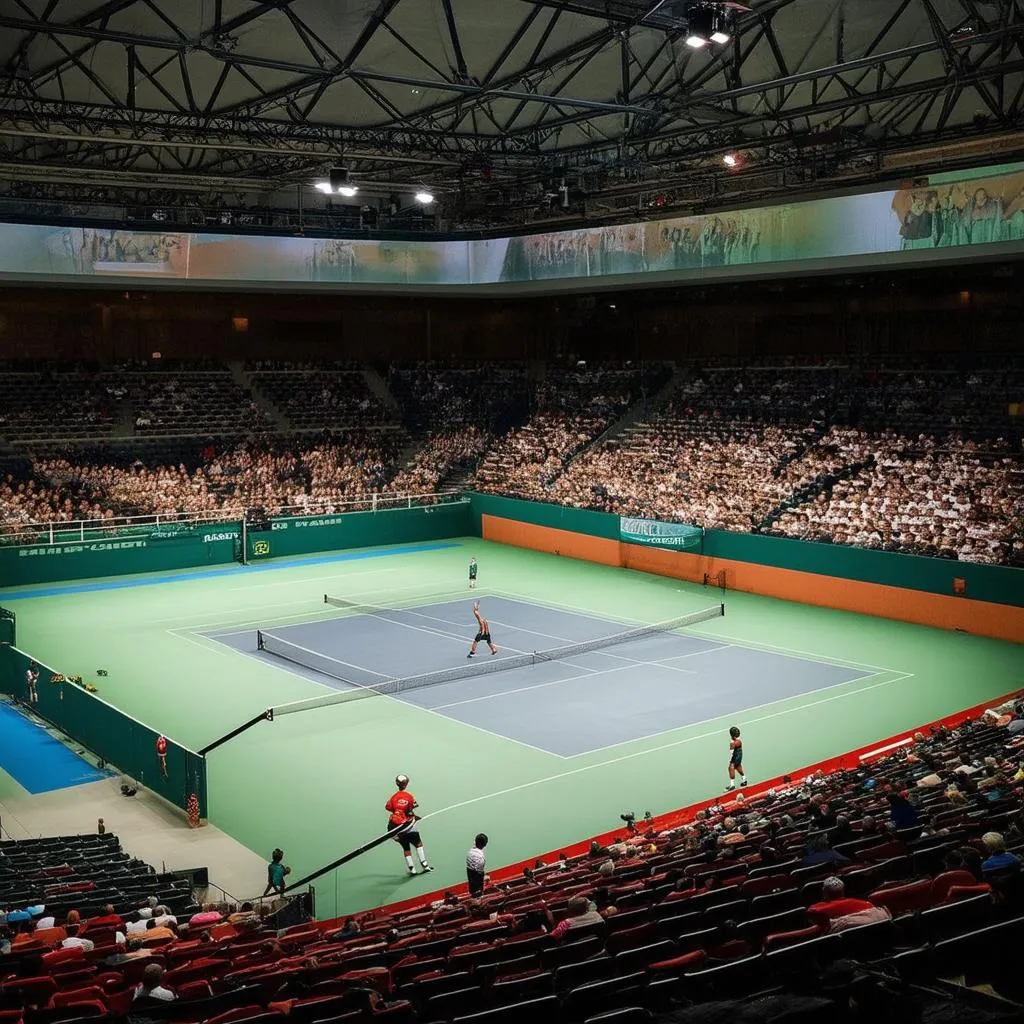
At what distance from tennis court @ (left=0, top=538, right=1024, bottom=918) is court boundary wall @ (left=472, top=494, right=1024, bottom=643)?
696mm

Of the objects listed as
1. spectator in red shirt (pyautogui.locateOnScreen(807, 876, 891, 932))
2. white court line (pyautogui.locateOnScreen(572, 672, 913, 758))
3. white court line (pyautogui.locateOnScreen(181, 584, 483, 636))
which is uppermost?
spectator in red shirt (pyautogui.locateOnScreen(807, 876, 891, 932))

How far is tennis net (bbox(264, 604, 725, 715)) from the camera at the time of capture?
2689 cm

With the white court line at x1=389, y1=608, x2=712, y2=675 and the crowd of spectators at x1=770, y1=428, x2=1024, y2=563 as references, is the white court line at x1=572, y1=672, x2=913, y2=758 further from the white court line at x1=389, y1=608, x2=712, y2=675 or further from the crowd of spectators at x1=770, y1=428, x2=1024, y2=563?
the crowd of spectators at x1=770, y1=428, x2=1024, y2=563

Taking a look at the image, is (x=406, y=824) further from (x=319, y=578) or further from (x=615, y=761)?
(x=319, y=578)

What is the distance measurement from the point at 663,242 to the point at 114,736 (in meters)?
28.7

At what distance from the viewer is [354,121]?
36125 mm

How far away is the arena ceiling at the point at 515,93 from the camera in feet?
82.0

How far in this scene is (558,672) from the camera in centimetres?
2928

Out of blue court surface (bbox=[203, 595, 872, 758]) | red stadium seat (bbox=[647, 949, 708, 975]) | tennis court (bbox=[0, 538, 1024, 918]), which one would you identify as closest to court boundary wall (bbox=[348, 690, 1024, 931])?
tennis court (bbox=[0, 538, 1024, 918])

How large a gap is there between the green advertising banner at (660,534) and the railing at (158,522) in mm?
10080

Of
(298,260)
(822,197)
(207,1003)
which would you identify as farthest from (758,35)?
(298,260)

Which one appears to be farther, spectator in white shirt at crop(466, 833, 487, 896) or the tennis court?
the tennis court

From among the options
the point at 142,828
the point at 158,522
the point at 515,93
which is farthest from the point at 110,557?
the point at 515,93

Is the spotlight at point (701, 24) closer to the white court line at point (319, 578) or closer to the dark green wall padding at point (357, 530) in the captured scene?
the white court line at point (319, 578)
